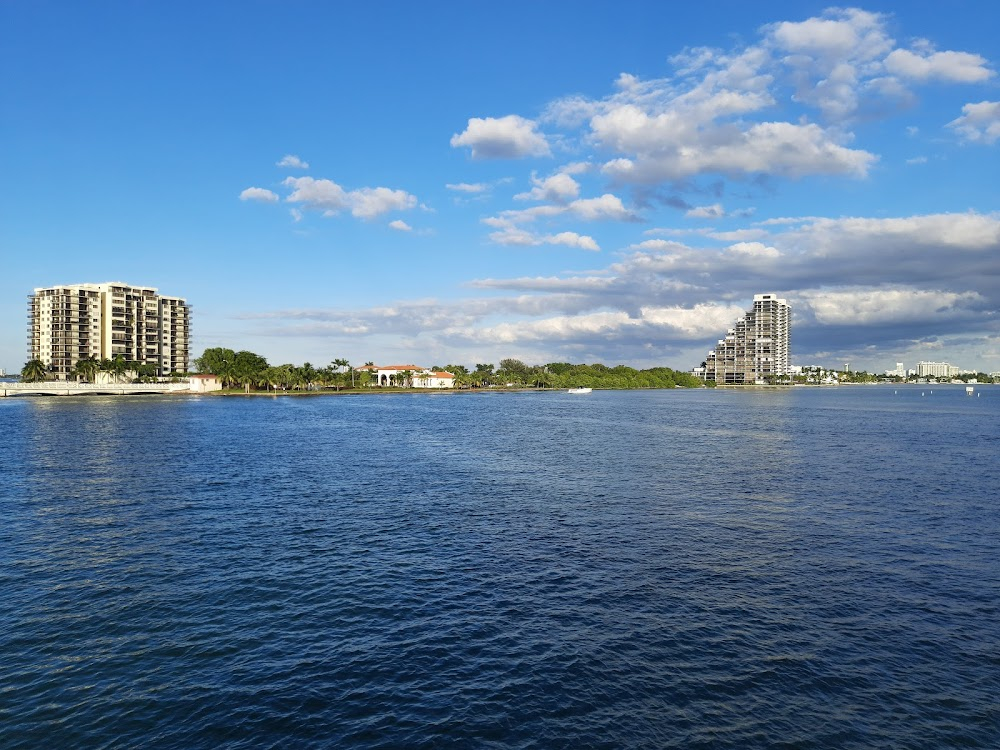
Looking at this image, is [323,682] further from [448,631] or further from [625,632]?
[625,632]

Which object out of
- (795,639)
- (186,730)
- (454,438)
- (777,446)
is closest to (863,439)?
(777,446)

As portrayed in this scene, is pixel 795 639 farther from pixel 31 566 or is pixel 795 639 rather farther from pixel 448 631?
pixel 31 566

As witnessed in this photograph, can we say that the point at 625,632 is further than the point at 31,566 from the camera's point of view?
No

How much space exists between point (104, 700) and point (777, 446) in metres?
99.7

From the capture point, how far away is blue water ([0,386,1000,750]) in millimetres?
21453

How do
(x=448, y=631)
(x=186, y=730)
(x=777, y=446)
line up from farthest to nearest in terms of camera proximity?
(x=777, y=446)
(x=448, y=631)
(x=186, y=730)

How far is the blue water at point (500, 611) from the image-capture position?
21.5 meters

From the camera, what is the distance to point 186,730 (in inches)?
822

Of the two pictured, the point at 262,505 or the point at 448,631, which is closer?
the point at 448,631

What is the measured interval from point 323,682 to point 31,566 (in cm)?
2610

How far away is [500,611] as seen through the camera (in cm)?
→ 3048

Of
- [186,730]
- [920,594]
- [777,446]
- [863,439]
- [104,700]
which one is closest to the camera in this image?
[186,730]

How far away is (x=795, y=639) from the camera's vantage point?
27.4 metres

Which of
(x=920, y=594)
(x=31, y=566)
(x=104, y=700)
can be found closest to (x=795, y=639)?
(x=920, y=594)
